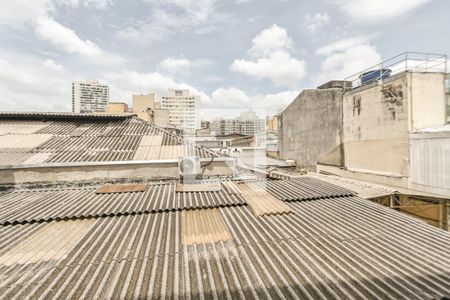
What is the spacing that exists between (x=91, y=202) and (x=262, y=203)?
497 centimetres

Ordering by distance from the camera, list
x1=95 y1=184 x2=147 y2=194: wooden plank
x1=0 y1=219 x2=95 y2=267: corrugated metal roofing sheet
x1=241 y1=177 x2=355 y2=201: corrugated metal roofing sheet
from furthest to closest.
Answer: x1=95 y1=184 x2=147 y2=194: wooden plank
x1=241 y1=177 x2=355 y2=201: corrugated metal roofing sheet
x1=0 y1=219 x2=95 y2=267: corrugated metal roofing sheet

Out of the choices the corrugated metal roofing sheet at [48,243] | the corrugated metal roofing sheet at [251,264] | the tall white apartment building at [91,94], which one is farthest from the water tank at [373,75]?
the tall white apartment building at [91,94]

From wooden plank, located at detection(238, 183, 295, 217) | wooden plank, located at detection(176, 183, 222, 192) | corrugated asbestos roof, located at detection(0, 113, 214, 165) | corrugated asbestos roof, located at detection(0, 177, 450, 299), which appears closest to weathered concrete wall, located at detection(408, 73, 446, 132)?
corrugated asbestos roof, located at detection(0, 177, 450, 299)

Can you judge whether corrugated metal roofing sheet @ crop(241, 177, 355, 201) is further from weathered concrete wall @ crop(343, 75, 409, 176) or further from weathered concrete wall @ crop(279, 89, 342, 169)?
weathered concrete wall @ crop(279, 89, 342, 169)

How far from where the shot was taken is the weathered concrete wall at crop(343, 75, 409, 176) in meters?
11.1

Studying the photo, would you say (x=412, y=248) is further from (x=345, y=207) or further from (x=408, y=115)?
(x=408, y=115)

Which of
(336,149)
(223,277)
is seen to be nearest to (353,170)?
(336,149)

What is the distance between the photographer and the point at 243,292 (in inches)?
114

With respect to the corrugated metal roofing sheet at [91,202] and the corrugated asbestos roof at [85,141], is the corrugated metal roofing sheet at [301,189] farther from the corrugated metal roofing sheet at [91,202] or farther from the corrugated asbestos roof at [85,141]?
the corrugated asbestos roof at [85,141]

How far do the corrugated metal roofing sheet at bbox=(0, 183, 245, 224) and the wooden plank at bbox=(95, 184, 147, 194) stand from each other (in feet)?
0.69

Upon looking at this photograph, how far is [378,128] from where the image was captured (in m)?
12.5

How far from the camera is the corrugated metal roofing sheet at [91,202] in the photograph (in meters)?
5.47

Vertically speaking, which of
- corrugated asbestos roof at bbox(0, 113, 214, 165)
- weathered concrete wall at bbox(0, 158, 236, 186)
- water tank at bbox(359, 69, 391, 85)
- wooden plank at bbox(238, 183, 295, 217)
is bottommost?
wooden plank at bbox(238, 183, 295, 217)

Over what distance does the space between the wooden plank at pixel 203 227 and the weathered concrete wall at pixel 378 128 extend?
10863mm
